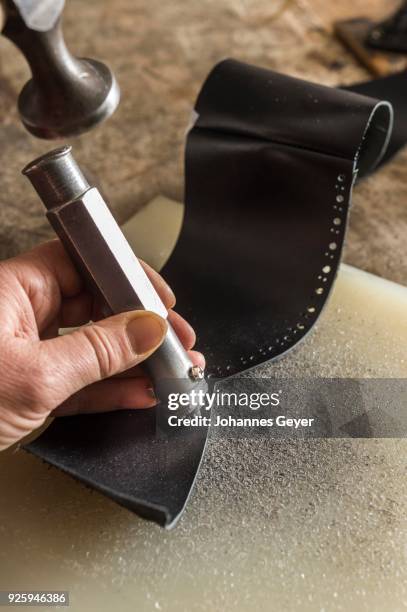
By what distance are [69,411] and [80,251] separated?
191mm

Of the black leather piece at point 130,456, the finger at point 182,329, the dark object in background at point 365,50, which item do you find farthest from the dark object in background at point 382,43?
the black leather piece at point 130,456

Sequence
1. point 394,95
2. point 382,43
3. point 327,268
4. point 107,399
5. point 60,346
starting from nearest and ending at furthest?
point 60,346 → point 107,399 → point 327,268 → point 394,95 → point 382,43

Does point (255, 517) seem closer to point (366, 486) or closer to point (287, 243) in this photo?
point (366, 486)

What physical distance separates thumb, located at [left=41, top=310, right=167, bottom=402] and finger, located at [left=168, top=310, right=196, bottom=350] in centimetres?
9

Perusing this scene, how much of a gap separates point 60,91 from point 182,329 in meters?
0.39

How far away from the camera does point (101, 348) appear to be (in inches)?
24.2

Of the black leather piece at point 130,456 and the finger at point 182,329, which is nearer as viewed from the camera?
the black leather piece at point 130,456

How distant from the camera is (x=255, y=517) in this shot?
0.66 meters

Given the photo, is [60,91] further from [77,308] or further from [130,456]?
[130,456]

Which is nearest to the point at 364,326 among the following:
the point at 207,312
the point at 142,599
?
the point at 207,312

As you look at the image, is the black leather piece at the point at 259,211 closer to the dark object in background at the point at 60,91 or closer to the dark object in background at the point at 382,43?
the dark object in background at the point at 60,91

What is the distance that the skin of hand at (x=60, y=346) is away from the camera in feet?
1.94

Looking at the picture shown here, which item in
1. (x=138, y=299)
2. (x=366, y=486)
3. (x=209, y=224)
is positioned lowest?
(x=366, y=486)

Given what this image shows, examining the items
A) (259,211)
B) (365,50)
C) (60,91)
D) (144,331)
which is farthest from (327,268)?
(365,50)
